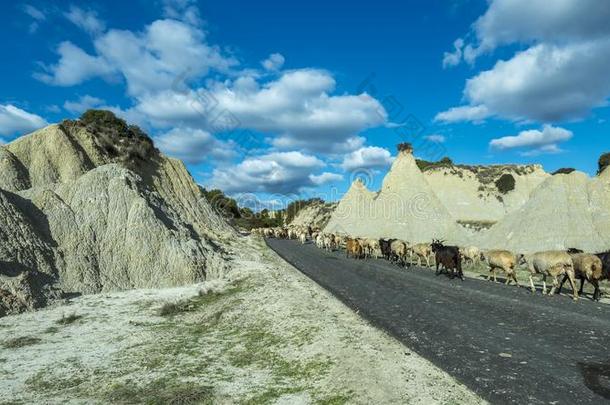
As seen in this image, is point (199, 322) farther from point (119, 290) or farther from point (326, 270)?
point (326, 270)

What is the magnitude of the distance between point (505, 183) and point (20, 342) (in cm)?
8979

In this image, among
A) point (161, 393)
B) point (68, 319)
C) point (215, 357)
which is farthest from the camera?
point (68, 319)

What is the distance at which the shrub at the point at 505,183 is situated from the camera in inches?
3435

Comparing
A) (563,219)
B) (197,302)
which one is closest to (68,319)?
(197,302)

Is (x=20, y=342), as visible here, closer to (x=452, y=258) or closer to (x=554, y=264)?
(x=554, y=264)

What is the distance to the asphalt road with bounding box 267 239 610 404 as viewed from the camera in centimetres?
827

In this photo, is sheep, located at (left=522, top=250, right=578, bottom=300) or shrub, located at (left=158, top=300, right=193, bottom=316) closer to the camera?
shrub, located at (left=158, top=300, right=193, bottom=316)

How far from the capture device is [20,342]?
12.3 m

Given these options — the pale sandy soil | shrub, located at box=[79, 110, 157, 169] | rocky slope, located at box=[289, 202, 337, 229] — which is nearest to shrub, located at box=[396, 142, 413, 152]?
shrub, located at box=[79, 110, 157, 169]

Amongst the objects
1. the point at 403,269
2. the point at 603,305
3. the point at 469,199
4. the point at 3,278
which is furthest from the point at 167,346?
the point at 469,199

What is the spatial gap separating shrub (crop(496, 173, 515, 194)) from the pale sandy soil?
80.6m

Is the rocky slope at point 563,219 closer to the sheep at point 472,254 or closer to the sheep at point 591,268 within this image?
the sheep at point 472,254

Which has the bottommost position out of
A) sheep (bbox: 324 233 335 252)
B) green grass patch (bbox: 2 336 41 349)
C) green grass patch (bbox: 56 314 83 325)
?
green grass patch (bbox: 2 336 41 349)

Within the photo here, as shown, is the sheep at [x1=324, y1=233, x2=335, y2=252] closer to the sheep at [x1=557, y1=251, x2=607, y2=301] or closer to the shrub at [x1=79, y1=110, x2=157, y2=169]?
the shrub at [x1=79, y1=110, x2=157, y2=169]
